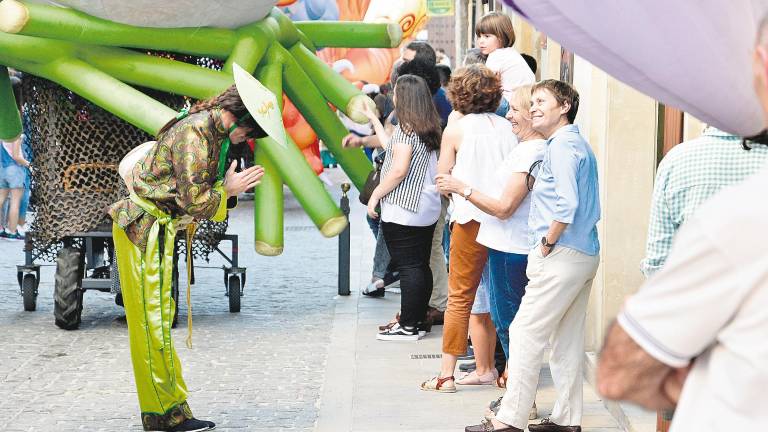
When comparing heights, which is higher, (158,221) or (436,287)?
(158,221)

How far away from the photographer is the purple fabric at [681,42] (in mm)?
2414

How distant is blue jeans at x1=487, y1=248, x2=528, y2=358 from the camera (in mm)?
6223

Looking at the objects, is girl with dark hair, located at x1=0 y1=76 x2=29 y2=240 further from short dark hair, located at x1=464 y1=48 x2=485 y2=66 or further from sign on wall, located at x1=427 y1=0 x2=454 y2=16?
sign on wall, located at x1=427 y1=0 x2=454 y2=16

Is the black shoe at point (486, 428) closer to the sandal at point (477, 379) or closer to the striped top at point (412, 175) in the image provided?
the sandal at point (477, 379)

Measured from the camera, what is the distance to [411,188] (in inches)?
314

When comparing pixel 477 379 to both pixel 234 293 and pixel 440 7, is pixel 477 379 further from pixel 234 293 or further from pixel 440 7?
pixel 440 7

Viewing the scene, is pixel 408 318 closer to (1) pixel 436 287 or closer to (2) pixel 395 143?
(1) pixel 436 287

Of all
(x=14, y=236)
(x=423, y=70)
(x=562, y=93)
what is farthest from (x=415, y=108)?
(x=14, y=236)

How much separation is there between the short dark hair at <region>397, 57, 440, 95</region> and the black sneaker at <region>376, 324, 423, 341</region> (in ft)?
5.23

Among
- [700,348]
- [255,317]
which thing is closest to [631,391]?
[700,348]

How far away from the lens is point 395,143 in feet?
26.1

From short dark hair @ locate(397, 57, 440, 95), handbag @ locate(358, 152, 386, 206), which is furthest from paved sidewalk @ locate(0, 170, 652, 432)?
short dark hair @ locate(397, 57, 440, 95)

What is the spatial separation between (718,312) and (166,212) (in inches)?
166

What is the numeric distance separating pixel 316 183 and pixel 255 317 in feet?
5.46
